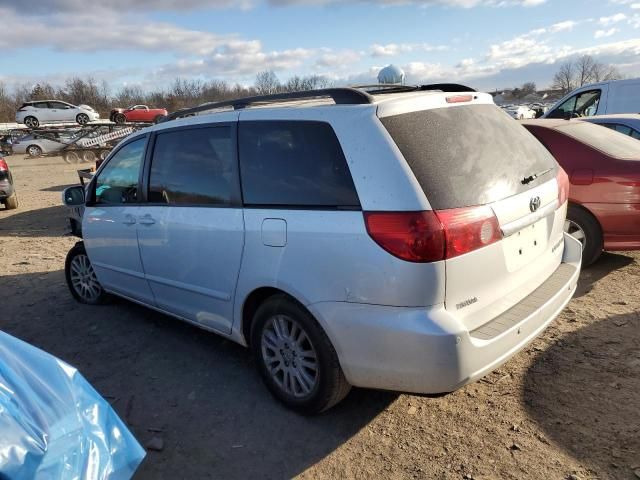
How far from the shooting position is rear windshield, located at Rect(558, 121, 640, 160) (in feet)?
16.0

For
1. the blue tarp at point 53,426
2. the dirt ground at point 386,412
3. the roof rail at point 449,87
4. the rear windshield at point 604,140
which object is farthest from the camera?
the rear windshield at point 604,140

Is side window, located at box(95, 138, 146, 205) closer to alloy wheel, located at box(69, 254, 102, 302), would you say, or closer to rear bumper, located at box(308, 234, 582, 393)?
alloy wheel, located at box(69, 254, 102, 302)

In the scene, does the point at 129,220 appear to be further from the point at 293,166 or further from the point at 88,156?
the point at 88,156

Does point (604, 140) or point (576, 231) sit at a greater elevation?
point (604, 140)

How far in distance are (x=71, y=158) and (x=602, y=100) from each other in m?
22.9

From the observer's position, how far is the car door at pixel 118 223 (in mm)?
4109

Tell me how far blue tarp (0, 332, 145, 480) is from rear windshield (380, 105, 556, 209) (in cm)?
183

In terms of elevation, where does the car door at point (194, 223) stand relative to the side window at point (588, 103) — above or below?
above

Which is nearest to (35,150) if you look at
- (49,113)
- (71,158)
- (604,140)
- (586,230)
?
(49,113)

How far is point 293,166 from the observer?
287cm

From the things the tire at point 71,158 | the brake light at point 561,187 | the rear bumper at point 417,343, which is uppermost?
the brake light at point 561,187

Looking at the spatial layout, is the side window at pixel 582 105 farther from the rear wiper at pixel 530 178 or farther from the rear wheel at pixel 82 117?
the rear wheel at pixel 82 117

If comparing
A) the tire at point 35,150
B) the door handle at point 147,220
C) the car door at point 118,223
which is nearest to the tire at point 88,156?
the tire at point 35,150

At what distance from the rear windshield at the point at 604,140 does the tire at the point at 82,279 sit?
500cm
